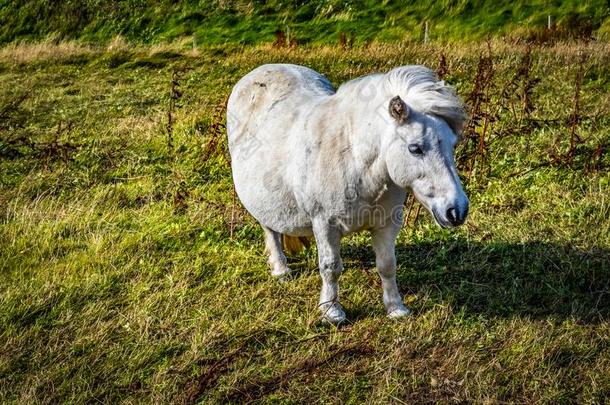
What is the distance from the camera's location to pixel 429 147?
12.8ft

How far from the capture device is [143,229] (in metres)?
6.80

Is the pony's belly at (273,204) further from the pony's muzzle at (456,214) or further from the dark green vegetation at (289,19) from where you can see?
the dark green vegetation at (289,19)

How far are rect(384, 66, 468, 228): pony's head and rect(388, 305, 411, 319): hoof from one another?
1347 millimetres

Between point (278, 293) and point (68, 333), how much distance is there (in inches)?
68.3

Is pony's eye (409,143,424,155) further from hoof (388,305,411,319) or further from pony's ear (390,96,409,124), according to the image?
hoof (388,305,411,319)

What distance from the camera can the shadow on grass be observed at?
5.11 meters

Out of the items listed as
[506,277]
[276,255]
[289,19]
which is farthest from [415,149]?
[289,19]

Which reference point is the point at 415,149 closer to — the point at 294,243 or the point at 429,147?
the point at 429,147

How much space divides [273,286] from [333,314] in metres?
0.81

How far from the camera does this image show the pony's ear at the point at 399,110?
3.86 metres

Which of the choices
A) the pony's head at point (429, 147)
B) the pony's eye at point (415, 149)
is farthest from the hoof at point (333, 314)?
the pony's eye at point (415, 149)

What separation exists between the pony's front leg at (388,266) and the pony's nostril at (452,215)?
35.1 inches

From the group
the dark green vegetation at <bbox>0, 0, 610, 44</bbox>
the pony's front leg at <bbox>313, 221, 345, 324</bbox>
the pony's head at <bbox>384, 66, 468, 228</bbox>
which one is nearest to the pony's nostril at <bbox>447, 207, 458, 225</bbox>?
the pony's head at <bbox>384, 66, 468, 228</bbox>

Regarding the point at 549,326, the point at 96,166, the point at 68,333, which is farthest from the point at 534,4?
the point at 68,333
